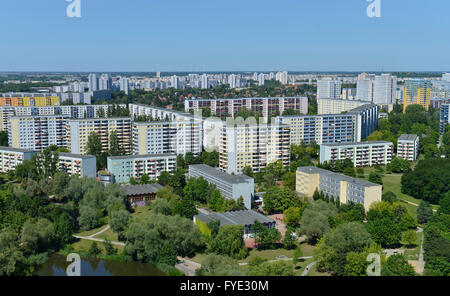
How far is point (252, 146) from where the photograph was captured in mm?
11305

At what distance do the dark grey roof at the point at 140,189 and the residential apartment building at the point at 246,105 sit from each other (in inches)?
356

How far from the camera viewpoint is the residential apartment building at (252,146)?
11133 mm

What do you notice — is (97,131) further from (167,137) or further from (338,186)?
(338,186)

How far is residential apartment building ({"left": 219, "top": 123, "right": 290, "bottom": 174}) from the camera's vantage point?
1113cm

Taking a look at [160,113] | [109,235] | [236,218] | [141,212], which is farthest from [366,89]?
[109,235]

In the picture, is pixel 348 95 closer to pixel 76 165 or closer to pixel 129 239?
pixel 76 165

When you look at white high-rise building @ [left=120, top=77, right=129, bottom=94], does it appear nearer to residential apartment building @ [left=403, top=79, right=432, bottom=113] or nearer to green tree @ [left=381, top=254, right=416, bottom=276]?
residential apartment building @ [left=403, top=79, right=432, bottom=113]

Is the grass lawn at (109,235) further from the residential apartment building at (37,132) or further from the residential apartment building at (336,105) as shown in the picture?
the residential apartment building at (336,105)

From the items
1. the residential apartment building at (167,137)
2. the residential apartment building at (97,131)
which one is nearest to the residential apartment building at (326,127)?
the residential apartment building at (167,137)

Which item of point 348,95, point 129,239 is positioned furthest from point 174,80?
point 129,239

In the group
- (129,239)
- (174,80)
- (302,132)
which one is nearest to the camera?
(129,239)

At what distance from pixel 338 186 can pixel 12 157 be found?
25.6ft
